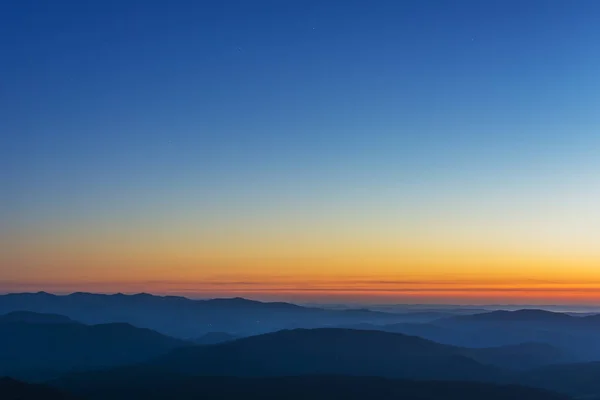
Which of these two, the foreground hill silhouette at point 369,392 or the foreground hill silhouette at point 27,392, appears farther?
the foreground hill silhouette at point 369,392

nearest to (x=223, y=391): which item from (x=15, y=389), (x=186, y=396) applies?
(x=186, y=396)

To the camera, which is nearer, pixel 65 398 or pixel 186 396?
pixel 65 398

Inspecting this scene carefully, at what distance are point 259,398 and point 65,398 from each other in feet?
174

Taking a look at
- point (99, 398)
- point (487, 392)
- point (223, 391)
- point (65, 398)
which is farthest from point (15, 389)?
point (487, 392)

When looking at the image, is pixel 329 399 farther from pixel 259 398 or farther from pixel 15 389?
pixel 15 389

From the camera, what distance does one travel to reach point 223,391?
197 m

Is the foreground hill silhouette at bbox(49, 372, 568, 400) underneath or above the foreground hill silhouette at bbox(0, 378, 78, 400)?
underneath

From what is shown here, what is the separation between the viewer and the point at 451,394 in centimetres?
18400

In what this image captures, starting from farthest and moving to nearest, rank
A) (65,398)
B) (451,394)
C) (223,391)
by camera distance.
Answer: (223,391) < (451,394) < (65,398)

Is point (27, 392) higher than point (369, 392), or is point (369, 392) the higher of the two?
point (27, 392)

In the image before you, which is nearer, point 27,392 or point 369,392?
point 27,392

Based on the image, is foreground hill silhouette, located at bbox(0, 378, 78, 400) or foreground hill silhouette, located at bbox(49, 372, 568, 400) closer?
foreground hill silhouette, located at bbox(0, 378, 78, 400)

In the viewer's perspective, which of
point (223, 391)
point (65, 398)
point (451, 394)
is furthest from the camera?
point (223, 391)

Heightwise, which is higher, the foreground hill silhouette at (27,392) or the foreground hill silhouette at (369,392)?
the foreground hill silhouette at (27,392)
